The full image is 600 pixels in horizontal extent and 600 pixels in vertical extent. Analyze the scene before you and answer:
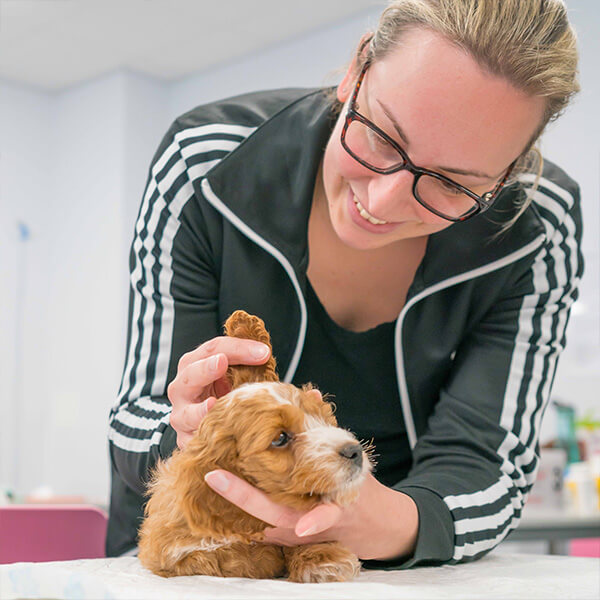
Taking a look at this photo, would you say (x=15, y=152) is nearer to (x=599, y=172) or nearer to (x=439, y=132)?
(x=439, y=132)

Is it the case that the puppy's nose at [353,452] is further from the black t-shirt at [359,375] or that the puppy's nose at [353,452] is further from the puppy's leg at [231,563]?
the black t-shirt at [359,375]

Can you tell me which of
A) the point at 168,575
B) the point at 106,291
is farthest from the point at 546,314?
the point at 106,291

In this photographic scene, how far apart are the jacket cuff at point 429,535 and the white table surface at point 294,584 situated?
16 millimetres

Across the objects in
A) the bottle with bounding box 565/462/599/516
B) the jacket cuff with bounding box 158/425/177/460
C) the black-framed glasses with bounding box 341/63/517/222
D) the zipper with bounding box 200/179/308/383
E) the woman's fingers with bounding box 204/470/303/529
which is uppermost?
the black-framed glasses with bounding box 341/63/517/222

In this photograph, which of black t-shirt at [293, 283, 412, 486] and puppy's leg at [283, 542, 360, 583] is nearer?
puppy's leg at [283, 542, 360, 583]

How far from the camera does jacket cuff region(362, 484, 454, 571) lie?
920 millimetres

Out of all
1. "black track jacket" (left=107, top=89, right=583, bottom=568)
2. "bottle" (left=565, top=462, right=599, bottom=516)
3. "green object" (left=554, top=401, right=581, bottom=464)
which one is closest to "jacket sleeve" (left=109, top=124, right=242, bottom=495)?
"black track jacket" (left=107, top=89, right=583, bottom=568)

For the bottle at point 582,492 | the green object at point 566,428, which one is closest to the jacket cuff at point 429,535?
the bottle at point 582,492

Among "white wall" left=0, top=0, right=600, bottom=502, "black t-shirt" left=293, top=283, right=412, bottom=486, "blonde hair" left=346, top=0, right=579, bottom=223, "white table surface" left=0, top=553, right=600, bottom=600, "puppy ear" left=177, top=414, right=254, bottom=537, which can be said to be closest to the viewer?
"white table surface" left=0, top=553, right=600, bottom=600

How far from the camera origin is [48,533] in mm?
1312

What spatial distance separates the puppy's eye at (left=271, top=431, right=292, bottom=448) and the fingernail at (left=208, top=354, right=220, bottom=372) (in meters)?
0.10

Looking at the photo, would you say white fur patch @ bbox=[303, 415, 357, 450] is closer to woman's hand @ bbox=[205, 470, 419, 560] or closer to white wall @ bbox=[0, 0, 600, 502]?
woman's hand @ bbox=[205, 470, 419, 560]

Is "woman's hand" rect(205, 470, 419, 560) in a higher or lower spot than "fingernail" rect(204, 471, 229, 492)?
lower

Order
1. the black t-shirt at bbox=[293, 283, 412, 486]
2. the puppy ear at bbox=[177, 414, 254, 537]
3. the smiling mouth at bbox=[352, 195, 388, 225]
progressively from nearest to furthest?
the puppy ear at bbox=[177, 414, 254, 537] < the smiling mouth at bbox=[352, 195, 388, 225] < the black t-shirt at bbox=[293, 283, 412, 486]
